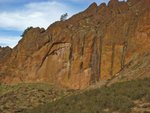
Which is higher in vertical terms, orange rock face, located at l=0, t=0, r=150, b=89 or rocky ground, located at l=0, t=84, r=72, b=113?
orange rock face, located at l=0, t=0, r=150, b=89

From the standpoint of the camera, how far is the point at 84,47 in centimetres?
6147

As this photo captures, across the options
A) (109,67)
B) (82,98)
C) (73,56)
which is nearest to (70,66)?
(73,56)

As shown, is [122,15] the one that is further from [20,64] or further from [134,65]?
[20,64]

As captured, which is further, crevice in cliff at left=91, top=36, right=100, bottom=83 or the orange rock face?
crevice in cliff at left=91, top=36, right=100, bottom=83

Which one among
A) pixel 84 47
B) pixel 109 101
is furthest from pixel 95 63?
pixel 109 101

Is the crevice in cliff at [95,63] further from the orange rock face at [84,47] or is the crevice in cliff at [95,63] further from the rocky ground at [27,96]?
the rocky ground at [27,96]

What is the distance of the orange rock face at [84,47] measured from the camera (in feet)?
185

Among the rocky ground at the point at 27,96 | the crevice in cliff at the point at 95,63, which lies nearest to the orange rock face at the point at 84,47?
the crevice in cliff at the point at 95,63

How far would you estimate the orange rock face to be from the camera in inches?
2226

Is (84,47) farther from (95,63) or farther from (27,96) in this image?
(27,96)

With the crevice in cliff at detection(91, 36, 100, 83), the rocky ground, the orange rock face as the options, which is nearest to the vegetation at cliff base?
the rocky ground

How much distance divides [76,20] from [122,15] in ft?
31.7

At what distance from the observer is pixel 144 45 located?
53.8 m

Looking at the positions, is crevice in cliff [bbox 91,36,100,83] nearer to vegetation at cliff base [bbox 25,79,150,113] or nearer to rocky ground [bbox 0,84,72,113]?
rocky ground [bbox 0,84,72,113]
